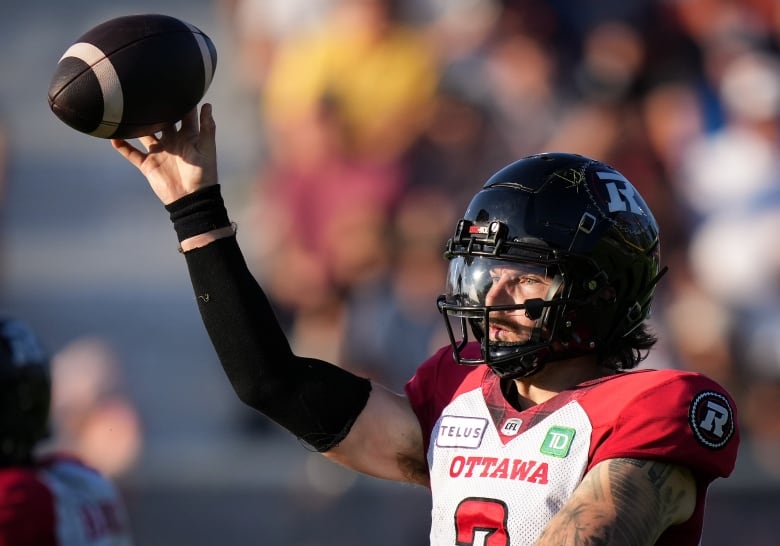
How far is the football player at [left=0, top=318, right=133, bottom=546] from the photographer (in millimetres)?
3900

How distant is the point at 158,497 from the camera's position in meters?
7.39

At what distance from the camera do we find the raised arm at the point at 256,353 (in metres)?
3.12

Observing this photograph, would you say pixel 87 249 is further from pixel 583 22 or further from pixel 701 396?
pixel 701 396

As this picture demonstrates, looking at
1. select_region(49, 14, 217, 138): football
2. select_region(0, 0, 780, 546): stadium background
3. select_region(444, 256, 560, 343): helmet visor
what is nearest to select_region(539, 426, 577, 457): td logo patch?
select_region(444, 256, 560, 343): helmet visor

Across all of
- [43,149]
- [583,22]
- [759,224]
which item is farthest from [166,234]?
[759,224]

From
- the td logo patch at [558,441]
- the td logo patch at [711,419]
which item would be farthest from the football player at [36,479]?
the td logo patch at [711,419]

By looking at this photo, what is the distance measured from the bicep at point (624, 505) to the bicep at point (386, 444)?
0.63 m

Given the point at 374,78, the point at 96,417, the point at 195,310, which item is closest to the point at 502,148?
the point at 374,78

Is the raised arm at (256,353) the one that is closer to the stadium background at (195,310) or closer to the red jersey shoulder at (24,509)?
the red jersey shoulder at (24,509)

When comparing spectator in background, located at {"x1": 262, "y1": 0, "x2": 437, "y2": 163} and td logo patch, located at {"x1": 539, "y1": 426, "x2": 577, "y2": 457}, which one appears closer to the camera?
td logo patch, located at {"x1": 539, "y1": 426, "x2": 577, "y2": 457}

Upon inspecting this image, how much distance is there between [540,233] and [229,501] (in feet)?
14.6

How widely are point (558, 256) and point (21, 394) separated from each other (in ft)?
6.95

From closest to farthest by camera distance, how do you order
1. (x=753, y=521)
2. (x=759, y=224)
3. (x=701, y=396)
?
(x=701, y=396)
(x=753, y=521)
(x=759, y=224)

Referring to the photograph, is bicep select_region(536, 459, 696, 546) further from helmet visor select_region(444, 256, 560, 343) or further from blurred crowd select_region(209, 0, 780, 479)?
blurred crowd select_region(209, 0, 780, 479)
